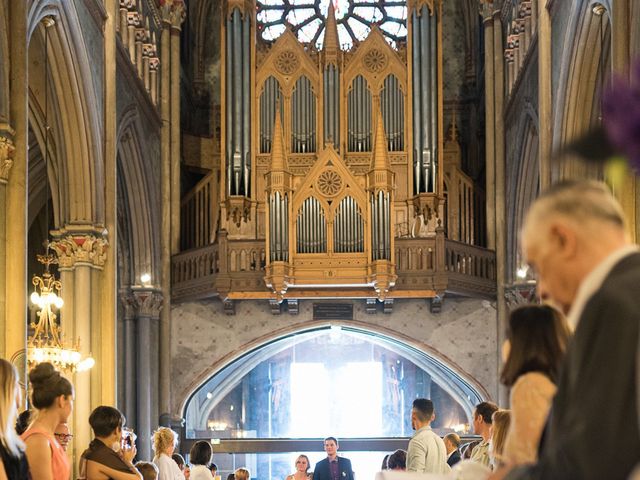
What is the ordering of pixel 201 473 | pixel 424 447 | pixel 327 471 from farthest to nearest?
pixel 327 471 < pixel 201 473 < pixel 424 447

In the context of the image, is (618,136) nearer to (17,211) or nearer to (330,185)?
(17,211)

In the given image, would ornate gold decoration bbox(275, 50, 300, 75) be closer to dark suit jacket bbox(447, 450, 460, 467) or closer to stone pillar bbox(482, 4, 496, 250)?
stone pillar bbox(482, 4, 496, 250)

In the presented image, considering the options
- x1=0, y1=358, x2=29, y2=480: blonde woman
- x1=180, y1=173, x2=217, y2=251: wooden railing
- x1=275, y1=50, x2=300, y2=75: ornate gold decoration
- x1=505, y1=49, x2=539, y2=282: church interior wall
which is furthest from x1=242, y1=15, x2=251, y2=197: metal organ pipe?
x1=0, y1=358, x2=29, y2=480: blonde woman

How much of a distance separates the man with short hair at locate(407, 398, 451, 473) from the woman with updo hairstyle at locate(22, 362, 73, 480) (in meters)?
3.74

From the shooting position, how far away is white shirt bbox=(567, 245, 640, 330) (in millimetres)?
1878

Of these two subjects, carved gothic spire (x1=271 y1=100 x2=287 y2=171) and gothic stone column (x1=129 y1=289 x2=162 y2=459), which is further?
gothic stone column (x1=129 y1=289 x2=162 y2=459)

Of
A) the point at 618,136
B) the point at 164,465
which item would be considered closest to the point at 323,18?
the point at 164,465

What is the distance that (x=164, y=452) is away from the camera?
929cm

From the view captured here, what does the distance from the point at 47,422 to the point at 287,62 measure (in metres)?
17.3

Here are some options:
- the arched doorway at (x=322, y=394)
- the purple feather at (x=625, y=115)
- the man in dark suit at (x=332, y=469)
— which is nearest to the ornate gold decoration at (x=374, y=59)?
the arched doorway at (x=322, y=394)

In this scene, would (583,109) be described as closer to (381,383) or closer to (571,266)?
(381,383)

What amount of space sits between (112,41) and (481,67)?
834 cm

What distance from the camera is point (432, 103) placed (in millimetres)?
20938

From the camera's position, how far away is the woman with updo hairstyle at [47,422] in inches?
183
